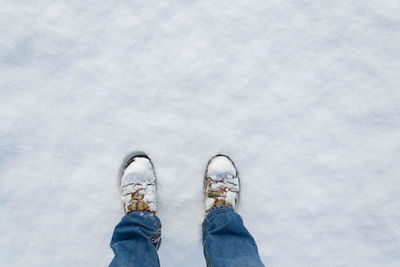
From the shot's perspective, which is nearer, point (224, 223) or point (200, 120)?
point (224, 223)

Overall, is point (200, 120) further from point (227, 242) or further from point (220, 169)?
point (227, 242)

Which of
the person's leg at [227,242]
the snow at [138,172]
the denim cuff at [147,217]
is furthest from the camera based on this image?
the snow at [138,172]

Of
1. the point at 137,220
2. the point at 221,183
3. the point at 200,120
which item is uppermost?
the point at 200,120

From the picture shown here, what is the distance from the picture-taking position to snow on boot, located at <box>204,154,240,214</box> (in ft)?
4.22

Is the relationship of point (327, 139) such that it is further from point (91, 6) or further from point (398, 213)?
point (91, 6)

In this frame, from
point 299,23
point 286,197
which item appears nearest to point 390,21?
point 299,23

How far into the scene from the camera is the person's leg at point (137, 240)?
1024 mm

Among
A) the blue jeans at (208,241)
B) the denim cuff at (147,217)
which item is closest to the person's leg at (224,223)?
the blue jeans at (208,241)

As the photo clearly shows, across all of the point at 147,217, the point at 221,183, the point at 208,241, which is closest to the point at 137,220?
the point at 147,217

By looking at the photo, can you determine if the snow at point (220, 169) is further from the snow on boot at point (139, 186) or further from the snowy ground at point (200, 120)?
the snow on boot at point (139, 186)

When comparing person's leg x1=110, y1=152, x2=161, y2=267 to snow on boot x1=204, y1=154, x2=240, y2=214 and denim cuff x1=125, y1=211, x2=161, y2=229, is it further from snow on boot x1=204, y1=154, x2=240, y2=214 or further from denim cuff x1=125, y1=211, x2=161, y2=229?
snow on boot x1=204, y1=154, x2=240, y2=214

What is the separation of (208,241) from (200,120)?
0.53m

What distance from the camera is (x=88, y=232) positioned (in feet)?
4.35

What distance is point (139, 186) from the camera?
1.29 metres
